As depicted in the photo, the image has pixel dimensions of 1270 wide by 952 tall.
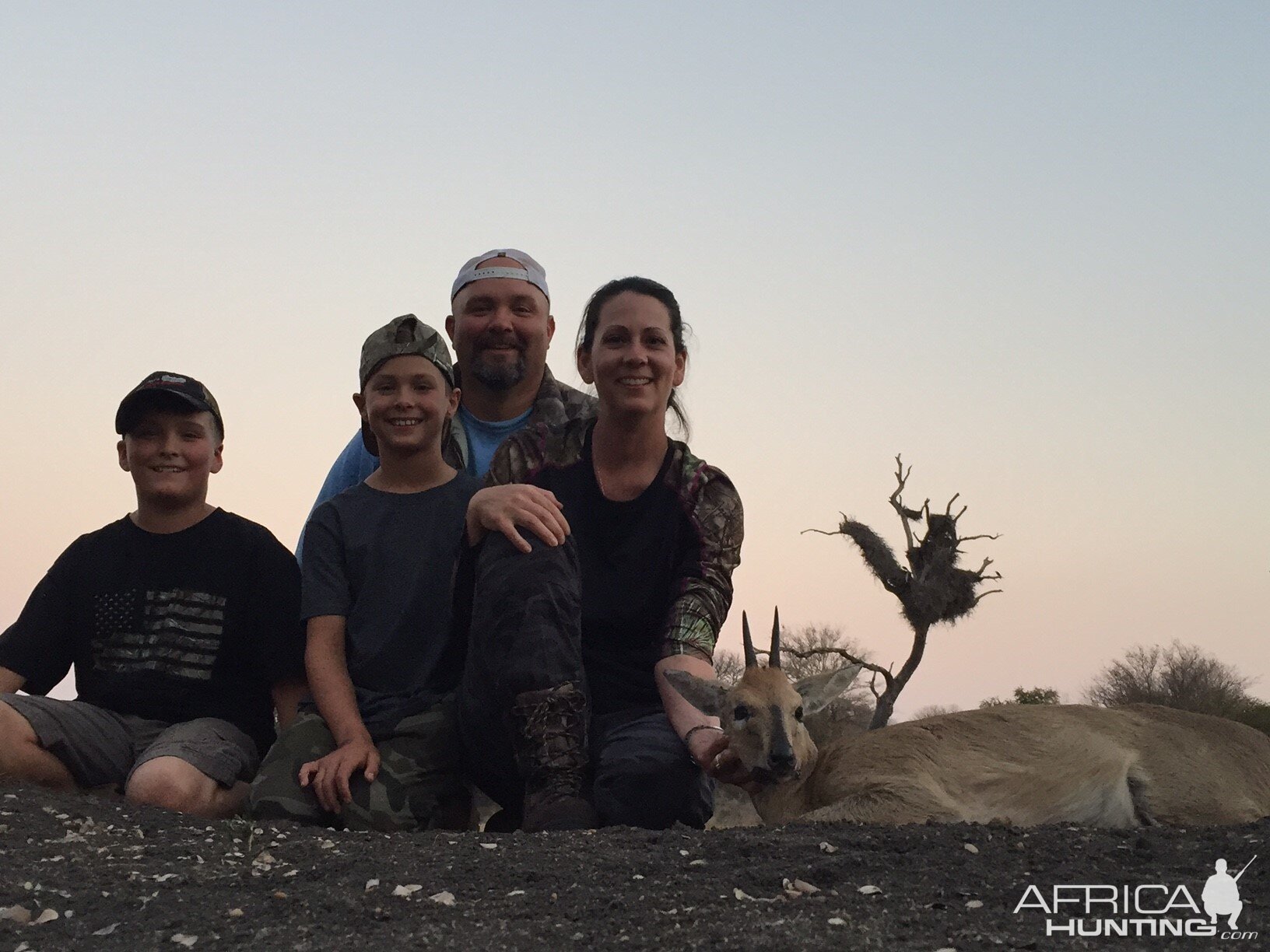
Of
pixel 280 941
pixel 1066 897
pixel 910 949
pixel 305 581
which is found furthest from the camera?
pixel 305 581

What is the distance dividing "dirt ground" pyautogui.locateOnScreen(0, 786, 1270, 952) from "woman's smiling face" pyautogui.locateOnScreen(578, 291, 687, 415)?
2.11 m

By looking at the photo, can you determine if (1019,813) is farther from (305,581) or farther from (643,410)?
(305,581)

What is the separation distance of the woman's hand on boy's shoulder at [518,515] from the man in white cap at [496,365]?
1.89 meters

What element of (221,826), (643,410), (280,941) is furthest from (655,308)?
(280,941)

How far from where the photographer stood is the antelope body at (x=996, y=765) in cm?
562

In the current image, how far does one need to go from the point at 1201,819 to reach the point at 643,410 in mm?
3362

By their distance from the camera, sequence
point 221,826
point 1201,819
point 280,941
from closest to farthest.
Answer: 1. point 280,941
2. point 221,826
3. point 1201,819

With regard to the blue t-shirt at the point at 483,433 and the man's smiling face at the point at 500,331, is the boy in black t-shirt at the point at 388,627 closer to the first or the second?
the blue t-shirt at the point at 483,433

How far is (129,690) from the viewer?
18.3ft

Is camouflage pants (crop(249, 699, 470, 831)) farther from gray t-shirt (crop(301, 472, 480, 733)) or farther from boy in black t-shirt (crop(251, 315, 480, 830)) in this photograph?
gray t-shirt (crop(301, 472, 480, 733))

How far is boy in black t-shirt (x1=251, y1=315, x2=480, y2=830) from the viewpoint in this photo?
5.09 metres

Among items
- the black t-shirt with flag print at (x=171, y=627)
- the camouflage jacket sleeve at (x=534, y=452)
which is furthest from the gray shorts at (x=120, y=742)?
the camouflage jacket sleeve at (x=534, y=452)

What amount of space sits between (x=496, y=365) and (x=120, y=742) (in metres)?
2.94

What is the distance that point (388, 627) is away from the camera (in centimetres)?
545
